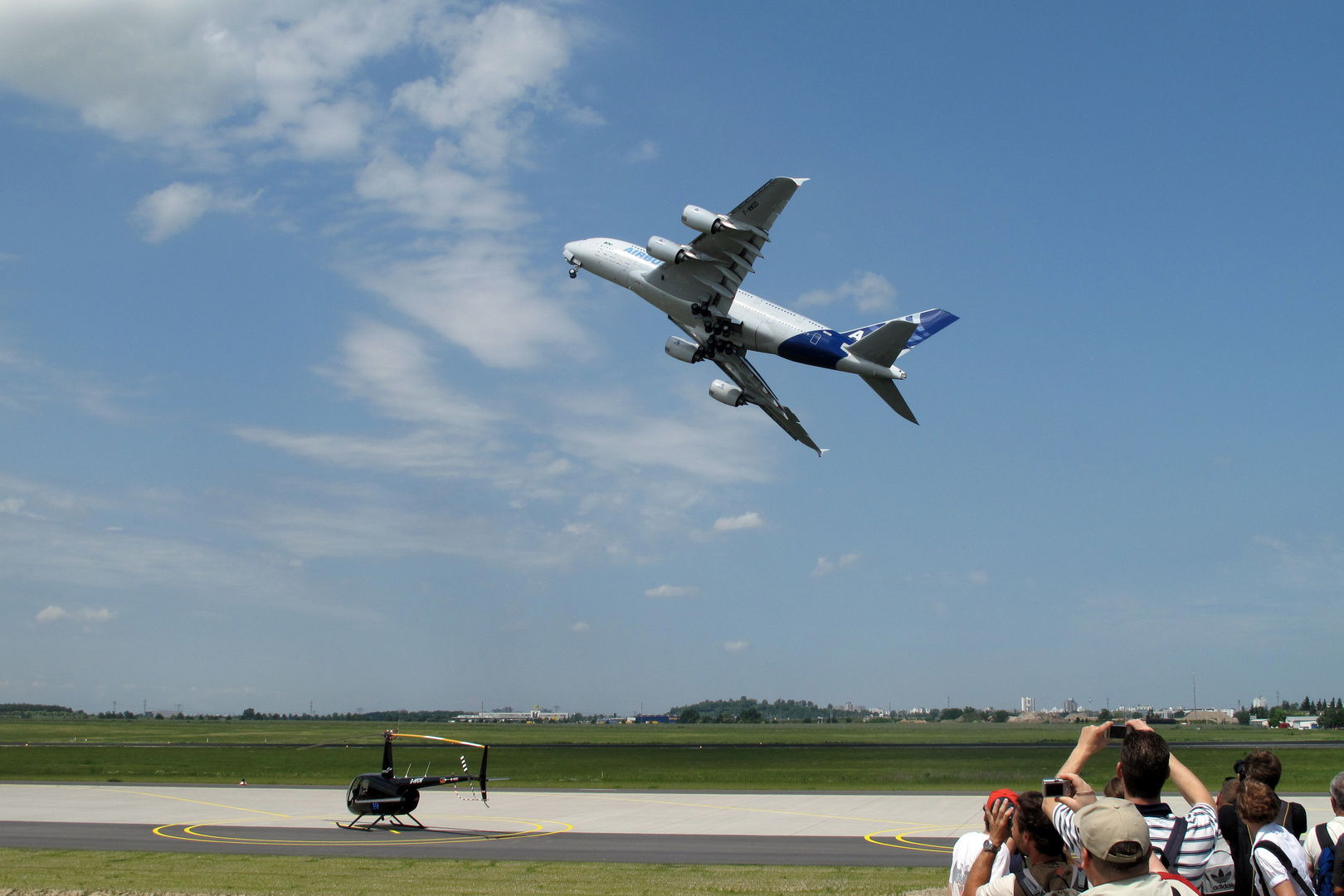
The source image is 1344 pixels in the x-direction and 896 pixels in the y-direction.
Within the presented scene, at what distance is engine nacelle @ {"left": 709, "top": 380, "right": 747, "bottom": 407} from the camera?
136 ft

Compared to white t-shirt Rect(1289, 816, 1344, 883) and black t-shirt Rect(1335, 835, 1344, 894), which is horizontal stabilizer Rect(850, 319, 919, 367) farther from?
black t-shirt Rect(1335, 835, 1344, 894)

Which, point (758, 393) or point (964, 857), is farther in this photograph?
point (758, 393)

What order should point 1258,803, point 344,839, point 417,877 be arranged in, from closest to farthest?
1. point 1258,803
2. point 417,877
3. point 344,839

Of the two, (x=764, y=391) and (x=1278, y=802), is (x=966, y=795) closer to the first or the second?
(x=764, y=391)

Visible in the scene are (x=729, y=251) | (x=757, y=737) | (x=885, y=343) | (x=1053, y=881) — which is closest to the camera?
(x=1053, y=881)

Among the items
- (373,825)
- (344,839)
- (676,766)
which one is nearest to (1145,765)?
(344,839)

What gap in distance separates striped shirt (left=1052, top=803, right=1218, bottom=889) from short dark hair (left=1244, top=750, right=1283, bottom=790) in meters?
1.78

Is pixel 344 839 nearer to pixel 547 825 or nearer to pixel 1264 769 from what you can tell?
pixel 547 825

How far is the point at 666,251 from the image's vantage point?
122 feet

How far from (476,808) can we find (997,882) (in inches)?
1322

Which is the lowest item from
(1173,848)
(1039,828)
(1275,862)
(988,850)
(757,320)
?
(1275,862)

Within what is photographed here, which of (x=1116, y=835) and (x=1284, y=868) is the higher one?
(x=1116, y=835)

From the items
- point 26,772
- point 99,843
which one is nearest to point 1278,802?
point 99,843

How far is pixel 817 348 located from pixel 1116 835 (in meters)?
32.8
